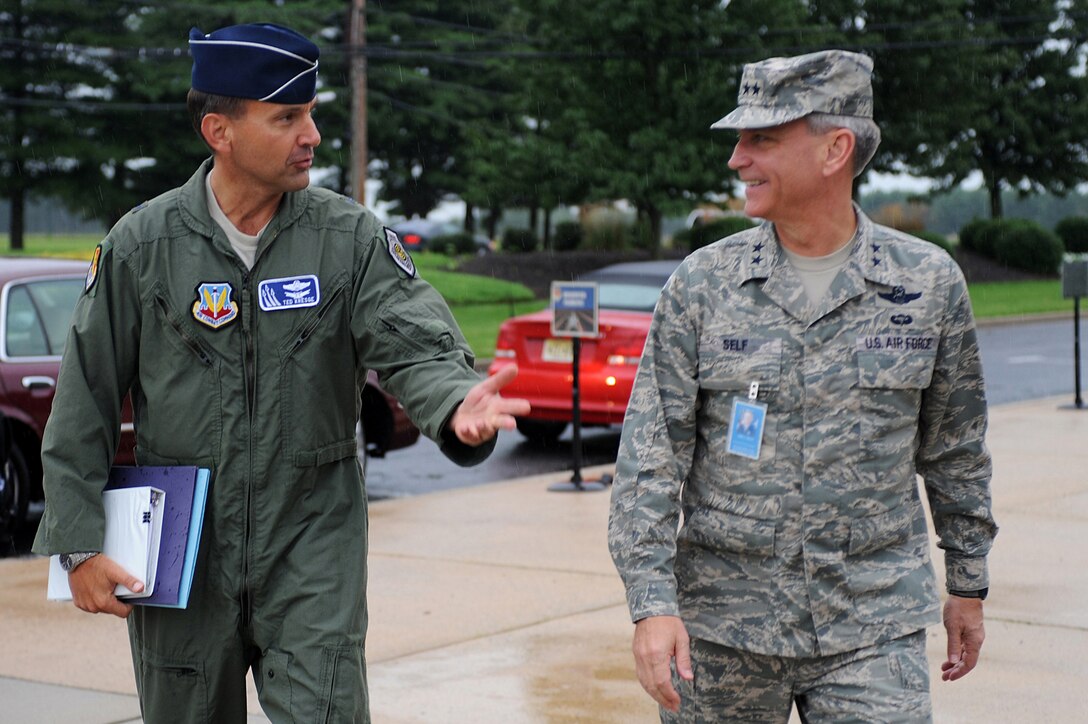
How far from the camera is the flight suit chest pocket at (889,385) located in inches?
116

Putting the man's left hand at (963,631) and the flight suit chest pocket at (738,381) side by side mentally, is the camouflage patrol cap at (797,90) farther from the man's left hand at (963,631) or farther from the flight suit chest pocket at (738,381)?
the man's left hand at (963,631)

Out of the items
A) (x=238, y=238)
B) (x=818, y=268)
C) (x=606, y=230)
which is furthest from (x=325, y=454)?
(x=606, y=230)

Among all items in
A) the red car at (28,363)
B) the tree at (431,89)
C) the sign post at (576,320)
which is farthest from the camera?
the tree at (431,89)

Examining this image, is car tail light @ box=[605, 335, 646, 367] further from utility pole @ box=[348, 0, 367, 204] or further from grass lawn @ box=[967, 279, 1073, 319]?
utility pole @ box=[348, 0, 367, 204]

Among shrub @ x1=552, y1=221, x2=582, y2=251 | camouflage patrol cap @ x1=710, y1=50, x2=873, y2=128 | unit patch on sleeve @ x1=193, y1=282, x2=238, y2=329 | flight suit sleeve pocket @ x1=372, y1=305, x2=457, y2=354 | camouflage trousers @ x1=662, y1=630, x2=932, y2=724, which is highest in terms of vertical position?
camouflage patrol cap @ x1=710, y1=50, x2=873, y2=128

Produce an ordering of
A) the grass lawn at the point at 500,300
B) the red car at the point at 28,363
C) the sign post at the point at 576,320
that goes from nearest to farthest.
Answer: the red car at the point at 28,363 → the sign post at the point at 576,320 → the grass lawn at the point at 500,300

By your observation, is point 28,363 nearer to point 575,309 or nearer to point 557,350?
point 575,309

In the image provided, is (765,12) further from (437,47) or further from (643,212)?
(437,47)

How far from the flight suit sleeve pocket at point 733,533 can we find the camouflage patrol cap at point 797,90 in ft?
2.41

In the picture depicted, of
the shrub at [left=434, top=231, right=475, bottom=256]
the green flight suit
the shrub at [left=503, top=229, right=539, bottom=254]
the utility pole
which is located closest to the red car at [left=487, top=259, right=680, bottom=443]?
the green flight suit

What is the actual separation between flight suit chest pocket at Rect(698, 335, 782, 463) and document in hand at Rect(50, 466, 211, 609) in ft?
3.32

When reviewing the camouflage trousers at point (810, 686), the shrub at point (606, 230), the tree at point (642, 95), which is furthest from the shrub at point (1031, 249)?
the camouflage trousers at point (810, 686)

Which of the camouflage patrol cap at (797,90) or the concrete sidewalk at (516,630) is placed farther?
the concrete sidewalk at (516,630)

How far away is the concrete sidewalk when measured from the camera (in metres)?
5.24
